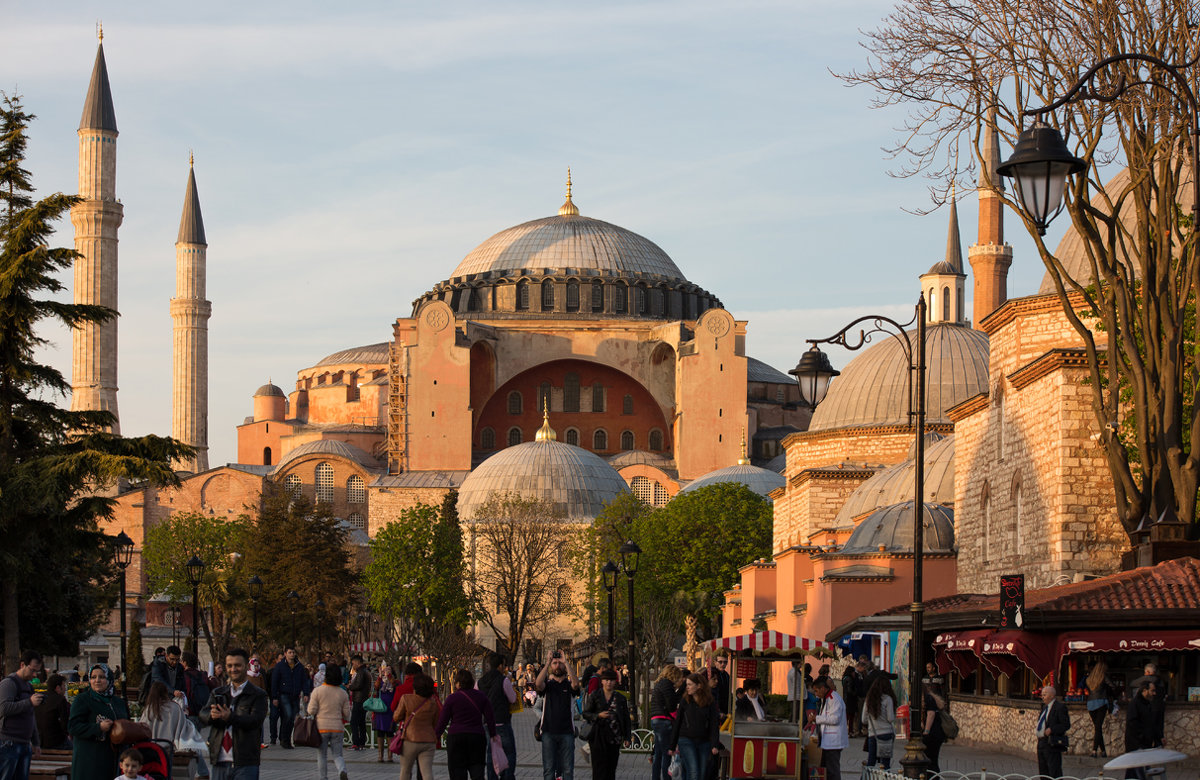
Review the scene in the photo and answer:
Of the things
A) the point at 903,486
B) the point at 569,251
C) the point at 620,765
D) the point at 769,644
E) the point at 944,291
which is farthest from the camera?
the point at 569,251

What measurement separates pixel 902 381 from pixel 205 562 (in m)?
26.3

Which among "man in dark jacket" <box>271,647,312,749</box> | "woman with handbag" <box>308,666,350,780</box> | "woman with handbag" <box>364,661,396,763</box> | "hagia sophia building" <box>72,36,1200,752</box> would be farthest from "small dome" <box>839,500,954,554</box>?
"woman with handbag" <box>308,666,350,780</box>

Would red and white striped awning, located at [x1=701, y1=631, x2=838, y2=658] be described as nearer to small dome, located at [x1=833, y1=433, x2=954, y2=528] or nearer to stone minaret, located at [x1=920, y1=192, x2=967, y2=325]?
small dome, located at [x1=833, y1=433, x2=954, y2=528]

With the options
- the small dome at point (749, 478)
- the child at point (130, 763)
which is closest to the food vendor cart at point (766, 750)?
the child at point (130, 763)

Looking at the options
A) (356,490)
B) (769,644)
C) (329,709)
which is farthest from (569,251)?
(329,709)

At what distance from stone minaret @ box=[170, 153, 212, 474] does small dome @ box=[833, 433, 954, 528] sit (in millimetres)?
36313

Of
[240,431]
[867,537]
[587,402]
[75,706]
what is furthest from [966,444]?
[240,431]

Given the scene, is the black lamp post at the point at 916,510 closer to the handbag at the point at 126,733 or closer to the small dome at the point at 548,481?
the handbag at the point at 126,733

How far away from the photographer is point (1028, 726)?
16.2m

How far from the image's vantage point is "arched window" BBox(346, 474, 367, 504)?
6506 cm

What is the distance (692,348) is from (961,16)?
43.9 meters

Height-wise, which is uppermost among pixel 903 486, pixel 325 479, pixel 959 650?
pixel 325 479

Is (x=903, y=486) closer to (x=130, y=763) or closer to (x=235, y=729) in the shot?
(x=235, y=729)

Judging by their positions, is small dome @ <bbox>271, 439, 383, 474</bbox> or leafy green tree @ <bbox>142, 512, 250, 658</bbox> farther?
small dome @ <bbox>271, 439, 383, 474</bbox>
